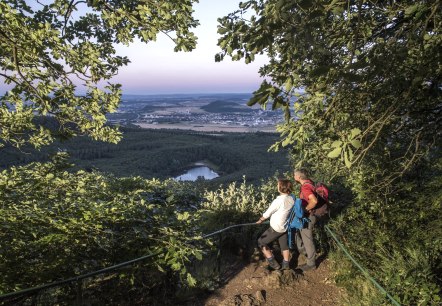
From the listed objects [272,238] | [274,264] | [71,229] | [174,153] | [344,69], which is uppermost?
[344,69]

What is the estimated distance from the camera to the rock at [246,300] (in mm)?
5605

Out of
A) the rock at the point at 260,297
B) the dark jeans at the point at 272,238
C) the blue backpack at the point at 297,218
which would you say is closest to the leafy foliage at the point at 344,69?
the blue backpack at the point at 297,218

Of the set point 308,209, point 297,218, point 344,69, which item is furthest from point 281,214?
point 344,69

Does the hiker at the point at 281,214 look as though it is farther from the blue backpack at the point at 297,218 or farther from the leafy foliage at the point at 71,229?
the leafy foliage at the point at 71,229

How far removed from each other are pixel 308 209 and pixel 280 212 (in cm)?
56

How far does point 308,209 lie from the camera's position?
6277mm

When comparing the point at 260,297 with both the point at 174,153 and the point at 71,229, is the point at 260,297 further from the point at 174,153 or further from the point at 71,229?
the point at 174,153

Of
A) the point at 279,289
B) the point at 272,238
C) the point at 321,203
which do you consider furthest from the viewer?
the point at 321,203

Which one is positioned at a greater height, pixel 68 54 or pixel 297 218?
pixel 68 54

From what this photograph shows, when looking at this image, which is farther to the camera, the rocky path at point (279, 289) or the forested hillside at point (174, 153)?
the forested hillside at point (174, 153)

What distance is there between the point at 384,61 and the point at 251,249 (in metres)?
6.22

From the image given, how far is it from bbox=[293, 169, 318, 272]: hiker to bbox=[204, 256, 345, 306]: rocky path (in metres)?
0.26

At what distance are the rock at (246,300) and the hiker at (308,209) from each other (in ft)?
4.77

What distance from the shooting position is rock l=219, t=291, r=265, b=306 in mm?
5605
